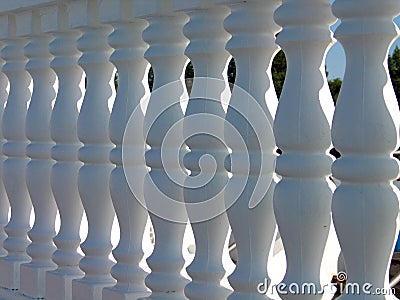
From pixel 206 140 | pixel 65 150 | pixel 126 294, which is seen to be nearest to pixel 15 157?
pixel 65 150

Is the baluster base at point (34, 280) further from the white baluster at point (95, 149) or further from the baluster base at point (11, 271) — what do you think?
the white baluster at point (95, 149)

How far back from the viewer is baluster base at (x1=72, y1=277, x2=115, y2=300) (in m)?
1.94

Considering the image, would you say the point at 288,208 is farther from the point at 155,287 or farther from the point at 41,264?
the point at 41,264

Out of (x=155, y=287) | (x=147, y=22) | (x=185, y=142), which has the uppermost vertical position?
(x=147, y=22)

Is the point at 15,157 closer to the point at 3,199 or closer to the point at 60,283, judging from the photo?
the point at 3,199

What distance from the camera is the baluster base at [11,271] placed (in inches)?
90.0

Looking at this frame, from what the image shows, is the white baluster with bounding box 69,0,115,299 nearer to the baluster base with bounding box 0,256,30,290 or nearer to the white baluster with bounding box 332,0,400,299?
the baluster base with bounding box 0,256,30,290

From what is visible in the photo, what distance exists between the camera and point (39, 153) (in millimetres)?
2148

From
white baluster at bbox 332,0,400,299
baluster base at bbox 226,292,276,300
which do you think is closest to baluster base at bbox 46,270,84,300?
baluster base at bbox 226,292,276,300

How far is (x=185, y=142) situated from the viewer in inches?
66.0

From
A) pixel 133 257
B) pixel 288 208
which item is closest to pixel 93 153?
pixel 133 257

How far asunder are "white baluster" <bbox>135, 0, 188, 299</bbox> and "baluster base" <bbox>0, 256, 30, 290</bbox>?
0.64 meters

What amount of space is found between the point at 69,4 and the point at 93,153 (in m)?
0.38

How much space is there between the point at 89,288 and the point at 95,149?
33cm
